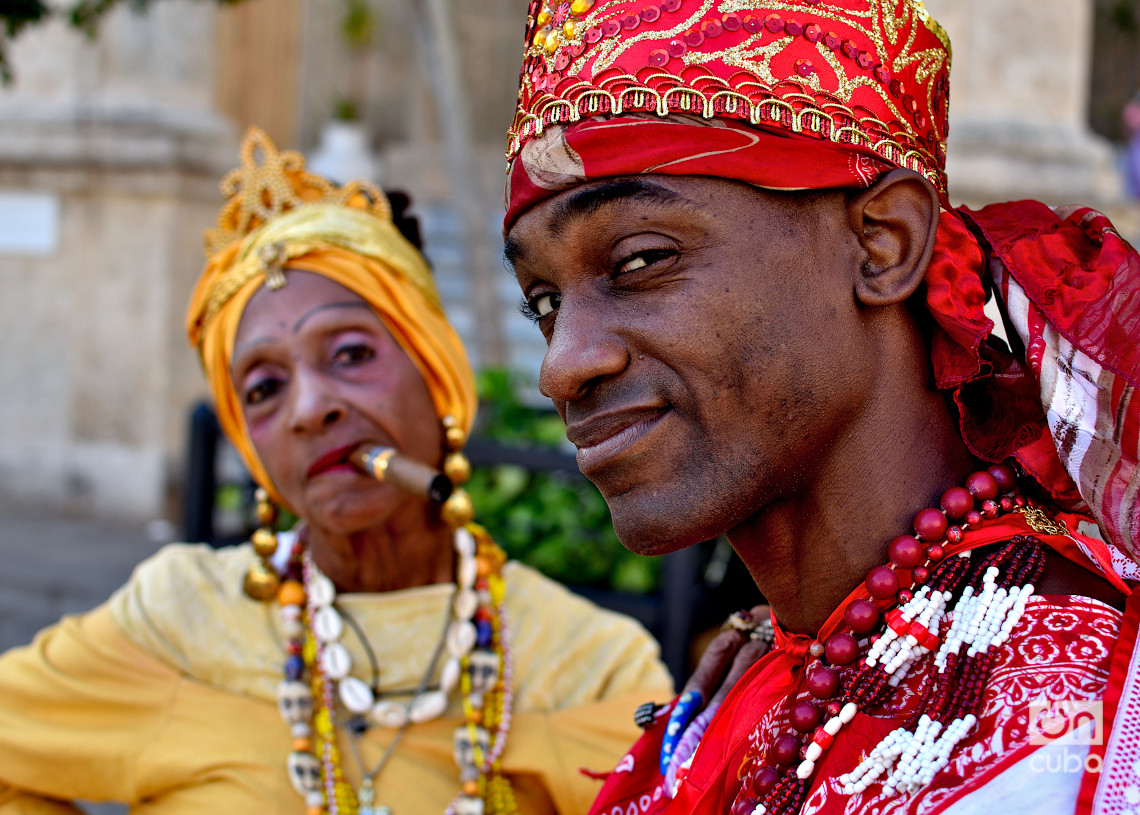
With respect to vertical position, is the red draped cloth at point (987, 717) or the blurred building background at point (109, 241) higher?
the blurred building background at point (109, 241)

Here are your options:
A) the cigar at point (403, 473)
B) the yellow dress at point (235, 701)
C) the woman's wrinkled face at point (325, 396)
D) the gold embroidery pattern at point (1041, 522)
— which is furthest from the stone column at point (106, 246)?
the gold embroidery pattern at point (1041, 522)

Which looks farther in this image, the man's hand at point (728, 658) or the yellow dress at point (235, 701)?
the yellow dress at point (235, 701)

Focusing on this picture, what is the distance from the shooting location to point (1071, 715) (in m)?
1.10

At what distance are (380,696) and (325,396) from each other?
2.37 ft

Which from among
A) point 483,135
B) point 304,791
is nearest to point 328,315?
point 304,791

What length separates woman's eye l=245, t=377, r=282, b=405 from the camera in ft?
8.77

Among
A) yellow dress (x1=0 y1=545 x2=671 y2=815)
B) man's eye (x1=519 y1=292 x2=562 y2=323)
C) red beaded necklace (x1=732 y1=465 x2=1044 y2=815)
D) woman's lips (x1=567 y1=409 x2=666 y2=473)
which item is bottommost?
yellow dress (x1=0 y1=545 x2=671 y2=815)

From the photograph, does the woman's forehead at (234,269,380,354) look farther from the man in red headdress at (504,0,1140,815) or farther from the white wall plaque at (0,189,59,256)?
the white wall plaque at (0,189,59,256)

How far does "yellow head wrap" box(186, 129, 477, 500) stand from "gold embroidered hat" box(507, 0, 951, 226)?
145 cm

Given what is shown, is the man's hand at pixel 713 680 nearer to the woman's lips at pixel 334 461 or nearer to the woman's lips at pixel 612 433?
the woman's lips at pixel 612 433

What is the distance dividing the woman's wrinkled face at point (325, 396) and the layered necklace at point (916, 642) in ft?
4.78

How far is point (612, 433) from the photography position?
1.33 m

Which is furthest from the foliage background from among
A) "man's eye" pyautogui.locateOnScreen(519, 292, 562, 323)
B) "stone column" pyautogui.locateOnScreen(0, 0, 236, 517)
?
"stone column" pyautogui.locateOnScreen(0, 0, 236, 517)

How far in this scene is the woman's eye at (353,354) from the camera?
8.77ft
